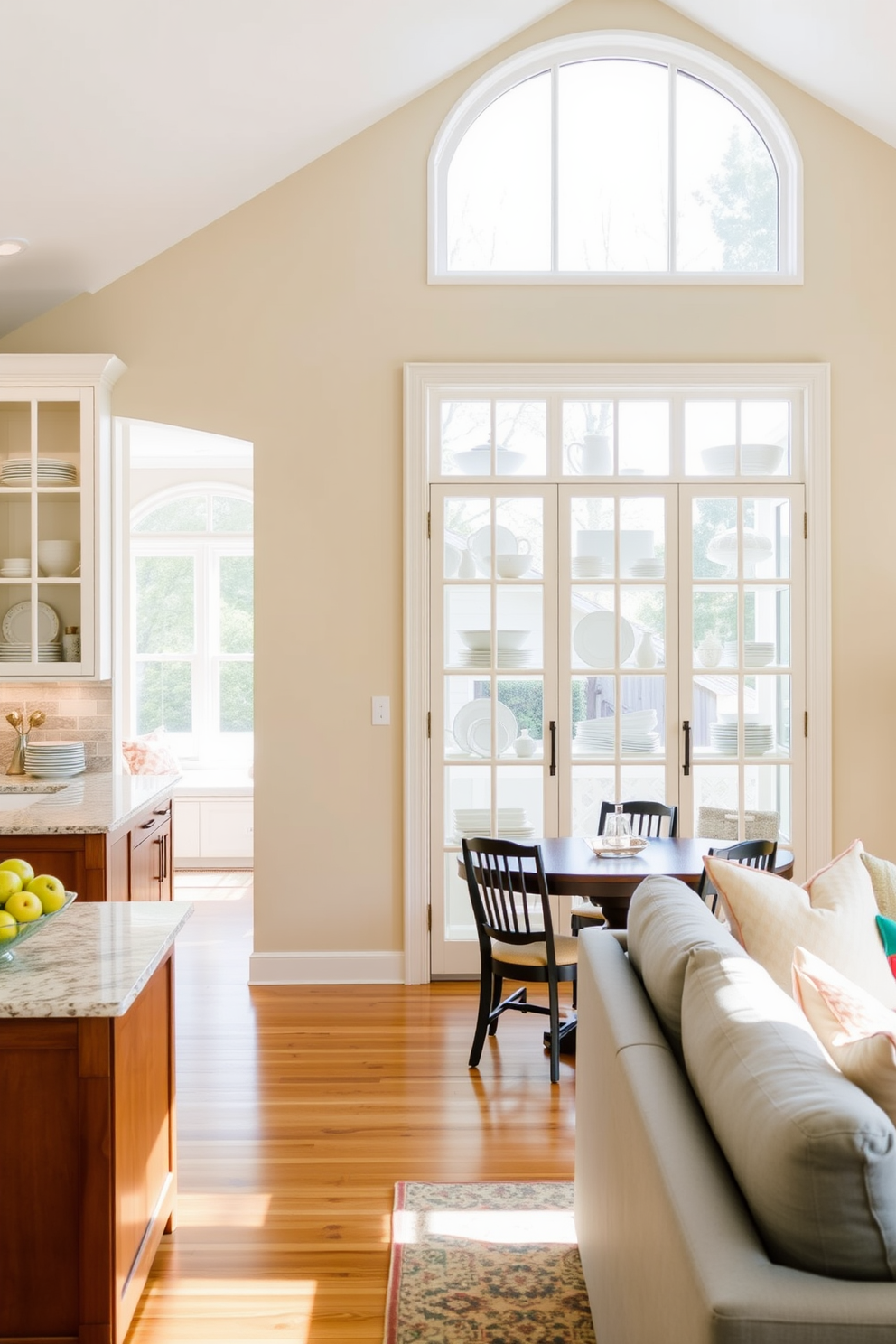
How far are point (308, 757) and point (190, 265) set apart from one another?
2.32 meters

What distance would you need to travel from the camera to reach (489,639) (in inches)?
191

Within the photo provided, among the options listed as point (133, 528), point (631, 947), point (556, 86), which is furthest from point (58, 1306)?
point (133, 528)

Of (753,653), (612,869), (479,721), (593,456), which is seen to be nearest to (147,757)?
(479,721)

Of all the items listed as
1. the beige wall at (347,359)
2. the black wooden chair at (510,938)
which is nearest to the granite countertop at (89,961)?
the black wooden chair at (510,938)

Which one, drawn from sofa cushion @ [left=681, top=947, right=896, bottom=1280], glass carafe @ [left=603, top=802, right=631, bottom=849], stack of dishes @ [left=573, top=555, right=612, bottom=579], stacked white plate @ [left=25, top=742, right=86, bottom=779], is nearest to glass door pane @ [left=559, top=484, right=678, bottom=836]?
stack of dishes @ [left=573, top=555, right=612, bottom=579]

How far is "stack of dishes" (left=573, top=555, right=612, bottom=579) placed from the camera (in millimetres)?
4863

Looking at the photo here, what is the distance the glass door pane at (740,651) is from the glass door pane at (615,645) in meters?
0.11

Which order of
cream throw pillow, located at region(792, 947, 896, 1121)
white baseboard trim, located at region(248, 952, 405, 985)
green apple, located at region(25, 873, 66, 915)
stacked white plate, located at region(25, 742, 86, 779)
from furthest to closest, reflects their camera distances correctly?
1. white baseboard trim, located at region(248, 952, 405, 985)
2. stacked white plate, located at region(25, 742, 86, 779)
3. green apple, located at region(25, 873, 66, 915)
4. cream throw pillow, located at region(792, 947, 896, 1121)

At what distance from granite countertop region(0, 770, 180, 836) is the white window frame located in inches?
120

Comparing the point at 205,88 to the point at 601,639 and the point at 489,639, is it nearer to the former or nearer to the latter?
the point at 489,639

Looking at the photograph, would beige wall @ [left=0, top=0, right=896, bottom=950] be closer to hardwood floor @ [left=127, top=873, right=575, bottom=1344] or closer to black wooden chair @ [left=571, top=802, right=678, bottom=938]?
hardwood floor @ [left=127, top=873, right=575, bottom=1344]

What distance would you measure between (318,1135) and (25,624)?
263 cm

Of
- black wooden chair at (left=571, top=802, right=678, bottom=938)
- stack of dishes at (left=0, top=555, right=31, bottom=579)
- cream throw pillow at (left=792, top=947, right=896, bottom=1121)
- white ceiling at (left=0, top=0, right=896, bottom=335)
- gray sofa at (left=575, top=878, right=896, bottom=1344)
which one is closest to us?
gray sofa at (left=575, top=878, right=896, bottom=1344)

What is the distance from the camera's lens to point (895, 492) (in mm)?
4805
